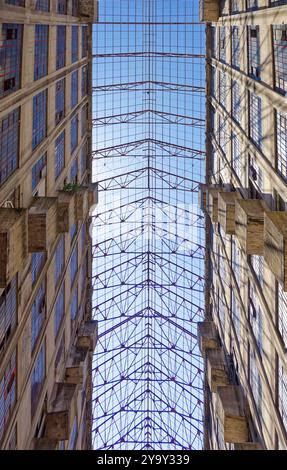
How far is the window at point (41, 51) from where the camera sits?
18.7 meters

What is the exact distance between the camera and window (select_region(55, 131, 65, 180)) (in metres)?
23.8

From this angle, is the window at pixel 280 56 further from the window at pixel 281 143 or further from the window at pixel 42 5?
the window at pixel 42 5

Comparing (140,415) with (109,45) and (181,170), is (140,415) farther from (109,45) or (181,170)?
(109,45)

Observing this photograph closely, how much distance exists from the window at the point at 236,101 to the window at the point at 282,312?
455 inches

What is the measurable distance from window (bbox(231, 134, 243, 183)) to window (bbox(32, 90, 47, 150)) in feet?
33.8

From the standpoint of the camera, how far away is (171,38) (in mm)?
36750

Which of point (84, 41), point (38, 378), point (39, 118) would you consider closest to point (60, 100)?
point (39, 118)

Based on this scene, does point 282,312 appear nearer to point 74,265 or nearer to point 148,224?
point 74,265

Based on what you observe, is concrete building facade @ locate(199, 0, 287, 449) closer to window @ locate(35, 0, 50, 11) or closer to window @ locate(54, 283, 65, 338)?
window @ locate(35, 0, 50, 11)

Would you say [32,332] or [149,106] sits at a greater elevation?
[149,106]

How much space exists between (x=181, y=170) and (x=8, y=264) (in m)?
30.9

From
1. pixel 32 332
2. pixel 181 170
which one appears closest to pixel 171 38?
pixel 181 170

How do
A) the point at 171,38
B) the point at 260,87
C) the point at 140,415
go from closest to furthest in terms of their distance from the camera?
the point at 260,87 < the point at 171,38 < the point at 140,415

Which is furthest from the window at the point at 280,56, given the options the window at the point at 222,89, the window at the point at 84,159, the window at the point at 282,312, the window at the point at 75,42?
the window at the point at 84,159
